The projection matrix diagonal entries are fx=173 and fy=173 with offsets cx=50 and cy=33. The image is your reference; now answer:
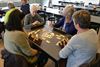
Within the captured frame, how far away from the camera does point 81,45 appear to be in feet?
5.68

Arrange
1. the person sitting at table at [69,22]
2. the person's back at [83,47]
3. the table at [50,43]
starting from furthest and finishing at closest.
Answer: the person sitting at table at [69,22] < the table at [50,43] < the person's back at [83,47]

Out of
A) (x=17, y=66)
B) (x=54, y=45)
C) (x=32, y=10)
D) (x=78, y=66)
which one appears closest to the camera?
(x=78, y=66)

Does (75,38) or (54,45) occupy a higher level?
(75,38)

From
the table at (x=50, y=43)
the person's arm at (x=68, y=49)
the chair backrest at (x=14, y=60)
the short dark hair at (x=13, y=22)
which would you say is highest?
the short dark hair at (x=13, y=22)

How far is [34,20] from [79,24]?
1.95 metres

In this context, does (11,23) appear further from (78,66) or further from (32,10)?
(32,10)

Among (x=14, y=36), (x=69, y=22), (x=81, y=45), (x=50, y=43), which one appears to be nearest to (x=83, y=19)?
(x=81, y=45)

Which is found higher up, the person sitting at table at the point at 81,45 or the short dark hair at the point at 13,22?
the short dark hair at the point at 13,22

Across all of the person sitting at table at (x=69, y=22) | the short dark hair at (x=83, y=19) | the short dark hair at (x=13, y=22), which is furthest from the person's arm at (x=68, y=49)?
the person sitting at table at (x=69, y=22)

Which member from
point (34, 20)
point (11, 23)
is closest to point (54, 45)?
point (11, 23)

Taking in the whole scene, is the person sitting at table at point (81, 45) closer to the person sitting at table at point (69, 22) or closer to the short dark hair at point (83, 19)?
the short dark hair at point (83, 19)

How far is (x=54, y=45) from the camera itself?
2211mm

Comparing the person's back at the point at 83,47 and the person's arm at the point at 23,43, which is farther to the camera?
the person's arm at the point at 23,43

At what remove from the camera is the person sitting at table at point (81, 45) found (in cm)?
173
